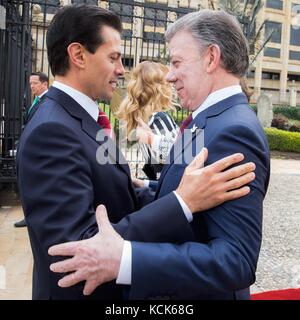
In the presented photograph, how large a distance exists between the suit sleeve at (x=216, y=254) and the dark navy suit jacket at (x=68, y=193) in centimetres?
7

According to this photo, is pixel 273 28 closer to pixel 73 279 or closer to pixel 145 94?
pixel 145 94

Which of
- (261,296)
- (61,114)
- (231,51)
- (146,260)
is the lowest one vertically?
(261,296)

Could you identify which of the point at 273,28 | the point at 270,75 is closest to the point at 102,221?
the point at 273,28

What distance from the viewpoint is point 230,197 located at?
1140 millimetres

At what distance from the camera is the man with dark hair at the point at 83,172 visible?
116cm

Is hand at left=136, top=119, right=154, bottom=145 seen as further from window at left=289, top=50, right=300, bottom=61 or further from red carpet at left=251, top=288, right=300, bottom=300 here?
window at left=289, top=50, right=300, bottom=61

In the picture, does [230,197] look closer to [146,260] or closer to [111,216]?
[146,260]

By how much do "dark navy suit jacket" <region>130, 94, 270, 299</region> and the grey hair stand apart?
215 millimetres

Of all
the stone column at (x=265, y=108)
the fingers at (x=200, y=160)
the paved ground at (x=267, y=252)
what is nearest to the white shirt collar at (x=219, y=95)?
the fingers at (x=200, y=160)

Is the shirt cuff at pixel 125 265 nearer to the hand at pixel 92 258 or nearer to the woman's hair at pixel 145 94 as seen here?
the hand at pixel 92 258

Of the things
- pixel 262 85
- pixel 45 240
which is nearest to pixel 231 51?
pixel 45 240

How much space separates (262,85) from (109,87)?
47277 mm

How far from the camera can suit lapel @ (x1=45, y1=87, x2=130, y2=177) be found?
1393 millimetres

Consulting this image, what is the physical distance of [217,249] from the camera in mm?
1110
